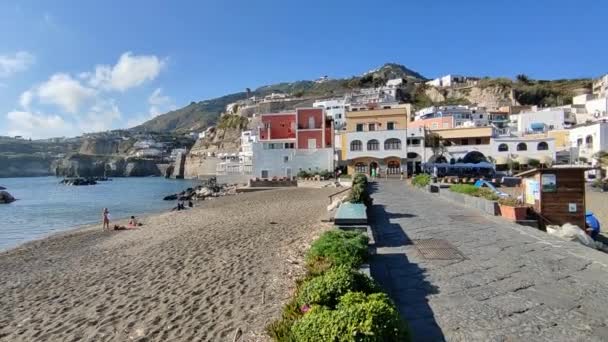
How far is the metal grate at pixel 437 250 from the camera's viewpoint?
7.81 metres

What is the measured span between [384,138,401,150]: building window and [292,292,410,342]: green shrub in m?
41.6

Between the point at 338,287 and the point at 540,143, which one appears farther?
the point at 540,143

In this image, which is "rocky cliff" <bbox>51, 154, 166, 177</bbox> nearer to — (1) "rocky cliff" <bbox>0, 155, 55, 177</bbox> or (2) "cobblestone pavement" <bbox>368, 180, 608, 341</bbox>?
Answer: (1) "rocky cliff" <bbox>0, 155, 55, 177</bbox>

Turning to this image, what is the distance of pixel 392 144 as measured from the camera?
4372cm

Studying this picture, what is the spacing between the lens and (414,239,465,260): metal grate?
7.81 metres

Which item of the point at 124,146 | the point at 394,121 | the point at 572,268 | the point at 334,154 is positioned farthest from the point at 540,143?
the point at 124,146

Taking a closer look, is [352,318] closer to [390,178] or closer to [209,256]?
[209,256]

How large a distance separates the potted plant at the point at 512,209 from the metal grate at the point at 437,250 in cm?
408

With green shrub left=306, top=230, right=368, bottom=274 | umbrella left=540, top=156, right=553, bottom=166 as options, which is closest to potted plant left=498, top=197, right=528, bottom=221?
green shrub left=306, top=230, right=368, bottom=274

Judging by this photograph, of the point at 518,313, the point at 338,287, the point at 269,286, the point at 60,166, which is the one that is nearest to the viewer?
the point at 338,287

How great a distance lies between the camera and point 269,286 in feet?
24.6

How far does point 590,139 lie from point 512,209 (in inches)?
1500

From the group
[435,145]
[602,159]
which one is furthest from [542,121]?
[435,145]

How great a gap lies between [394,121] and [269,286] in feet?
136
